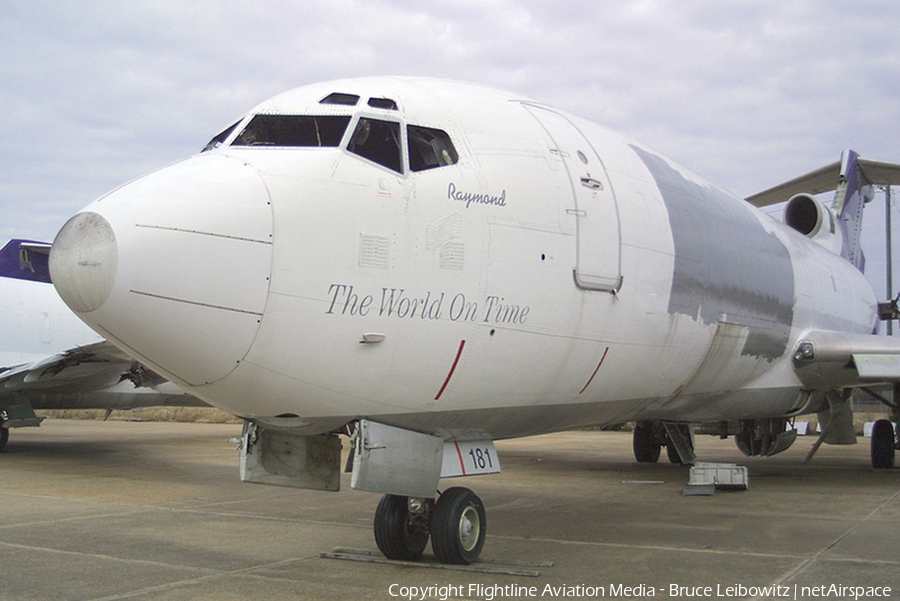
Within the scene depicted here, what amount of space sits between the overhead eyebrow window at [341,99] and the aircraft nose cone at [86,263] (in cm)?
186

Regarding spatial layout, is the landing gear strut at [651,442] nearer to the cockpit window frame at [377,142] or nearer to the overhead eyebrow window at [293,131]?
the cockpit window frame at [377,142]

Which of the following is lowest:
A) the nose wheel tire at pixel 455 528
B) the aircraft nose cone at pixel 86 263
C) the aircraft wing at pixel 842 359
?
the nose wheel tire at pixel 455 528

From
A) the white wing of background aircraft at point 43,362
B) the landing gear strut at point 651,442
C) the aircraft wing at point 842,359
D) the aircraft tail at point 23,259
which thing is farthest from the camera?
the aircraft tail at point 23,259

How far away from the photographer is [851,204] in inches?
640

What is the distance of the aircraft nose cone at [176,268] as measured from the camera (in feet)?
13.2

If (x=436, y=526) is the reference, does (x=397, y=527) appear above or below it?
below

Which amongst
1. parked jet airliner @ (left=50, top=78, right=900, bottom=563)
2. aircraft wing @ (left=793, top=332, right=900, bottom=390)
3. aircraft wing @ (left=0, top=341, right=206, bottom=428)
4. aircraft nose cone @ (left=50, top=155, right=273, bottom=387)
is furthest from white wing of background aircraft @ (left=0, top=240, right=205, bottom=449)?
aircraft wing @ (left=793, top=332, right=900, bottom=390)

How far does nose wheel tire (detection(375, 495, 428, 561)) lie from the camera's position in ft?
19.6

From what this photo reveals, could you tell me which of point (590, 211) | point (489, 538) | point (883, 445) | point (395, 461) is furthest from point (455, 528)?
point (883, 445)

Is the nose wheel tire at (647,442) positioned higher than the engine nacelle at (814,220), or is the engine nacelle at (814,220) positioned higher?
the engine nacelle at (814,220)

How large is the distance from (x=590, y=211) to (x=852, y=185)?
12962mm

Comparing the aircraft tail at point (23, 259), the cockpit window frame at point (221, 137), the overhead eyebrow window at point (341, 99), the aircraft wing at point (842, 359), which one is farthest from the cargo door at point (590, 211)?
the aircraft tail at point (23, 259)

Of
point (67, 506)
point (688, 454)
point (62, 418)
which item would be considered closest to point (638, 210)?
point (688, 454)

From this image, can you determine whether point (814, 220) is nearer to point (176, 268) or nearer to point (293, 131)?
point (293, 131)
